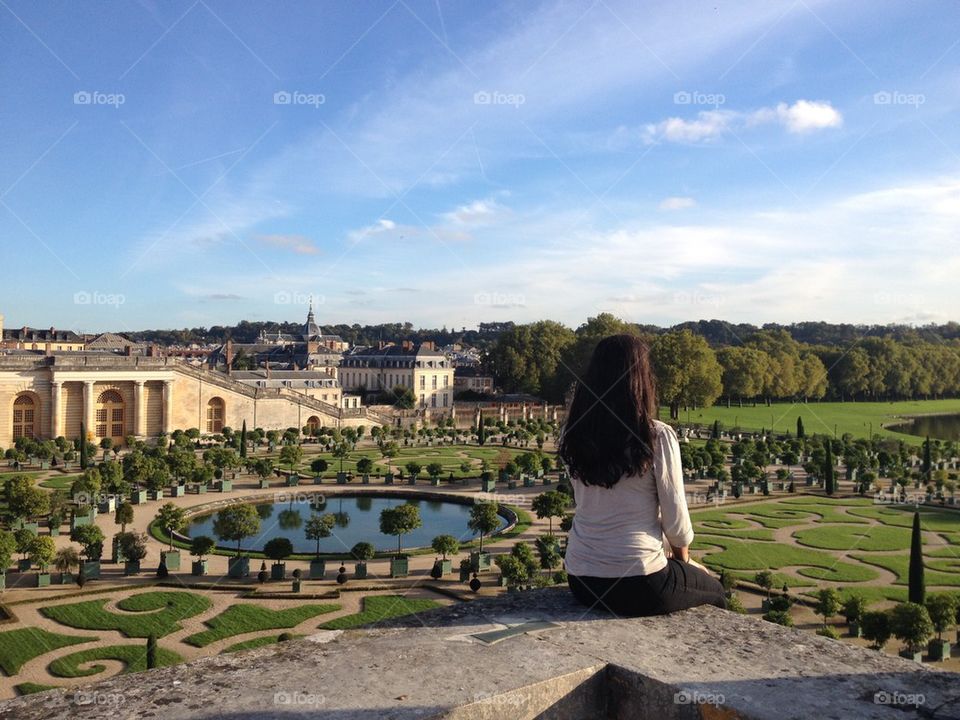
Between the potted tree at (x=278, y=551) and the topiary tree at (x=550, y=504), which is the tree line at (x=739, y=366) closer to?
the topiary tree at (x=550, y=504)

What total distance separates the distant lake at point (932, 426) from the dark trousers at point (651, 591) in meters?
78.3

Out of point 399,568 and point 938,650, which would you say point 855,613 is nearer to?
point 938,650

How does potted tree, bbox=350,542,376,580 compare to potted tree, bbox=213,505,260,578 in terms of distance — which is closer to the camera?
potted tree, bbox=350,542,376,580

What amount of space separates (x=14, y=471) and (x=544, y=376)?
2233 inches

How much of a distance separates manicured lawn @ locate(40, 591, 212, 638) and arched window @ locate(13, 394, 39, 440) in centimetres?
3956

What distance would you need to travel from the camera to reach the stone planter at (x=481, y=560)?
2464 centimetres

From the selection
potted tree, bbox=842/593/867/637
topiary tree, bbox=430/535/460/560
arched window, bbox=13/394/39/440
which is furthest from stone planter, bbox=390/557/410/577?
arched window, bbox=13/394/39/440

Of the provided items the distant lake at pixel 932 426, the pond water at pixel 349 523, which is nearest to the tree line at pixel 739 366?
the distant lake at pixel 932 426

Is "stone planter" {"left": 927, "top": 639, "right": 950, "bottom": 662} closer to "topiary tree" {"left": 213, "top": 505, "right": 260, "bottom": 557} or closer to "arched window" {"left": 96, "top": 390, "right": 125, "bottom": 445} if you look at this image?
"topiary tree" {"left": 213, "top": 505, "right": 260, "bottom": 557}

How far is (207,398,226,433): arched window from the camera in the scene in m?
64.6

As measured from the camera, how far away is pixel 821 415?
306 ft

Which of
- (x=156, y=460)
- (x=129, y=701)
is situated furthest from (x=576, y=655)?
(x=156, y=460)

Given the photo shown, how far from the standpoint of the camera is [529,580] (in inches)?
913

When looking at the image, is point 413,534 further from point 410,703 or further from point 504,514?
point 410,703
